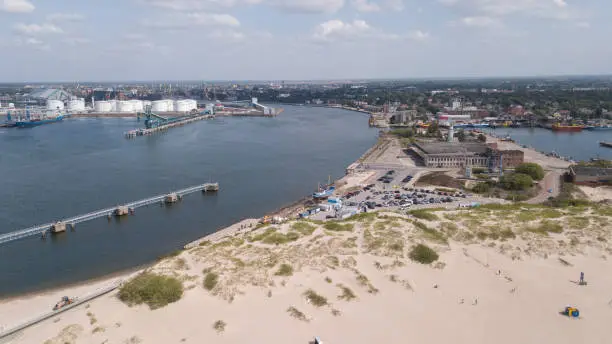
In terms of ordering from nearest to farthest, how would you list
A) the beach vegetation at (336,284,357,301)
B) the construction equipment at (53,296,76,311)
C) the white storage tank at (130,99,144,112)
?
the beach vegetation at (336,284,357,301) < the construction equipment at (53,296,76,311) < the white storage tank at (130,99,144,112)

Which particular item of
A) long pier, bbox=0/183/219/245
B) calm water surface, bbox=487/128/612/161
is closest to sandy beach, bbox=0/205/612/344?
long pier, bbox=0/183/219/245

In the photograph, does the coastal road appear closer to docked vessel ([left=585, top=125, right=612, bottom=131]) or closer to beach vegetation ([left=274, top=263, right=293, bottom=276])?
beach vegetation ([left=274, top=263, right=293, bottom=276])

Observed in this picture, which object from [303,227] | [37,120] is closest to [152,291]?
[303,227]

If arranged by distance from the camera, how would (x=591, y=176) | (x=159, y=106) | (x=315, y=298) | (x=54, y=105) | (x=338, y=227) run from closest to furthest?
(x=315, y=298) < (x=338, y=227) < (x=591, y=176) < (x=159, y=106) < (x=54, y=105)

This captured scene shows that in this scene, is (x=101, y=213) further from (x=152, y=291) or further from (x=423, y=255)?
(x=423, y=255)

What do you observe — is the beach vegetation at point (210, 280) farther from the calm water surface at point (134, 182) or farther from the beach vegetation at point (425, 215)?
the beach vegetation at point (425, 215)
